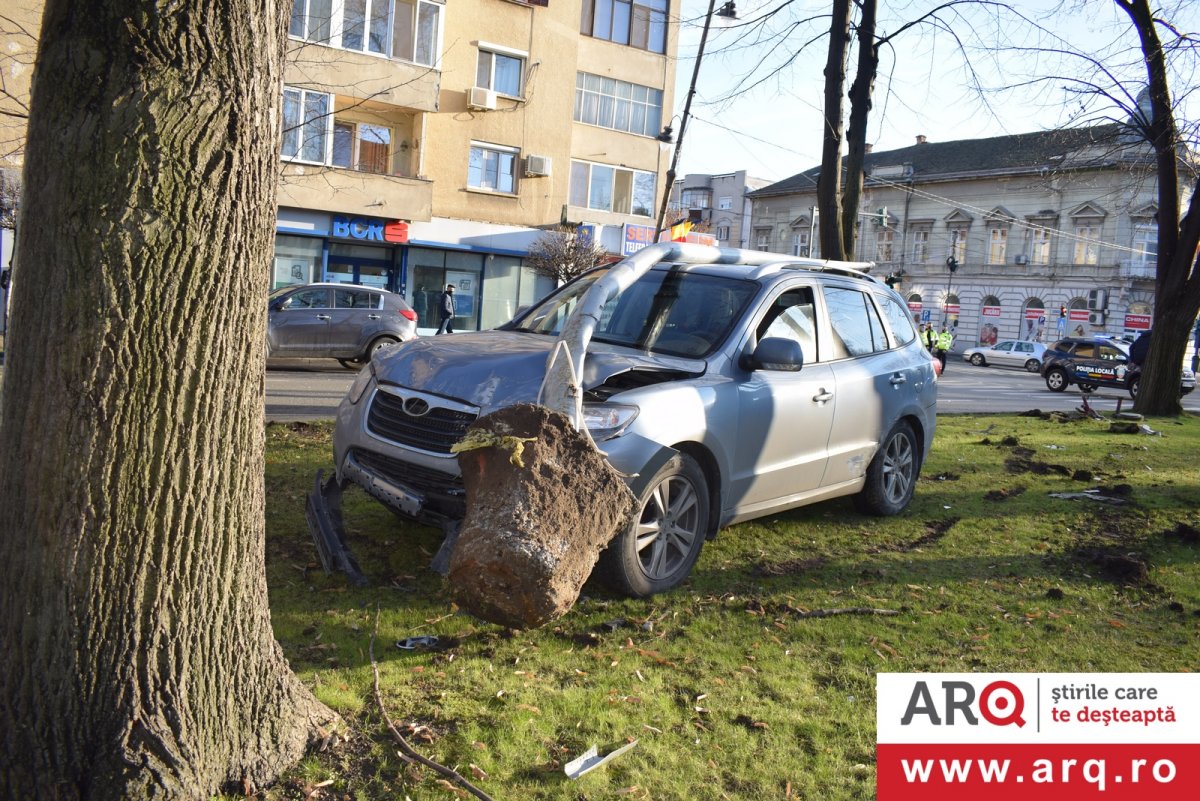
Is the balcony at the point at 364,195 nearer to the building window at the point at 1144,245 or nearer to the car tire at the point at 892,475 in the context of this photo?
the car tire at the point at 892,475

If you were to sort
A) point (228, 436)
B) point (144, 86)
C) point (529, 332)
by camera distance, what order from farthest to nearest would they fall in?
1. point (529, 332)
2. point (228, 436)
3. point (144, 86)

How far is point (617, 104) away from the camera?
1361 inches

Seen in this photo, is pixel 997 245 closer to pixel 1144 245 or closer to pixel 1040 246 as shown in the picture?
pixel 1040 246

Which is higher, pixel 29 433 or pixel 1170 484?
pixel 29 433

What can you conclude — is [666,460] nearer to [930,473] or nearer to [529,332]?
[529,332]

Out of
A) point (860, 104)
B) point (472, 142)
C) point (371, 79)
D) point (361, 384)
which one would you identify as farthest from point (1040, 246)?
point (361, 384)

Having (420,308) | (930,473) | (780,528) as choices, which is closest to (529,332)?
(780,528)

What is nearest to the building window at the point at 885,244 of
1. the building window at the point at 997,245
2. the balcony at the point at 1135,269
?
the building window at the point at 997,245

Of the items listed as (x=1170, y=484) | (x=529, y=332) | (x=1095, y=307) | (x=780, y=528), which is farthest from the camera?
(x=1095, y=307)

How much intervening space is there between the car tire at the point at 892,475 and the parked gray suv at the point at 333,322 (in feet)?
38.9

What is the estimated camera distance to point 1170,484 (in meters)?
9.34

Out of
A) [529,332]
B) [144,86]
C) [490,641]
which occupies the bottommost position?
[490,641]

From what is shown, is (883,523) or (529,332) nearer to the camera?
(529,332)

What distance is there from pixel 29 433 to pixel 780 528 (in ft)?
16.7
